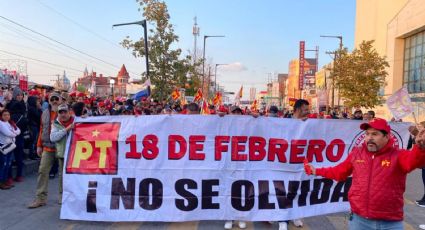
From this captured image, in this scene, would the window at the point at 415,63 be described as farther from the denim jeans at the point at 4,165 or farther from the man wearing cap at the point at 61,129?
the man wearing cap at the point at 61,129

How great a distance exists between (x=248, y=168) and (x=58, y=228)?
2.75 m

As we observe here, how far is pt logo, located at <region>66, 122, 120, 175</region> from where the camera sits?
623 centimetres

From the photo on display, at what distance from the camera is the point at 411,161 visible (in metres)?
3.54

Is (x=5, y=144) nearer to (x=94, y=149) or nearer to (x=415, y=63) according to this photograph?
(x=94, y=149)

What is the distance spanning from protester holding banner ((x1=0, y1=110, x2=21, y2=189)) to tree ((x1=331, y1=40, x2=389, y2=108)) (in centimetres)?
2963

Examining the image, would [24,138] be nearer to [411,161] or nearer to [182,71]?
[411,161]

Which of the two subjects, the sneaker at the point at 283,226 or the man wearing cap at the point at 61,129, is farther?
the man wearing cap at the point at 61,129

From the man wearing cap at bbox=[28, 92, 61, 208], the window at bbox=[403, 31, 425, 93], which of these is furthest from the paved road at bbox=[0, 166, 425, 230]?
the window at bbox=[403, 31, 425, 93]

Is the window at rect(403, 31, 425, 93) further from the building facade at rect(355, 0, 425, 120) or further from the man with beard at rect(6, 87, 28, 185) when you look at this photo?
the man with beard at rect(6, 87, 28, 185)

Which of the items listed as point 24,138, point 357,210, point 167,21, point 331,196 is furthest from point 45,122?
point 167,21

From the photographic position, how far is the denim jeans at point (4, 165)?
8414 millimetres

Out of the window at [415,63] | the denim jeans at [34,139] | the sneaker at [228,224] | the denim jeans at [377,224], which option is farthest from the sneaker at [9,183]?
the window at [415,63]

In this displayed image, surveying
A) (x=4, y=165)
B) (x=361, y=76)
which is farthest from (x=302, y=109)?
(x=361, y=76)

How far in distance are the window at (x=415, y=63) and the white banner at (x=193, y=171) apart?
3180cm
